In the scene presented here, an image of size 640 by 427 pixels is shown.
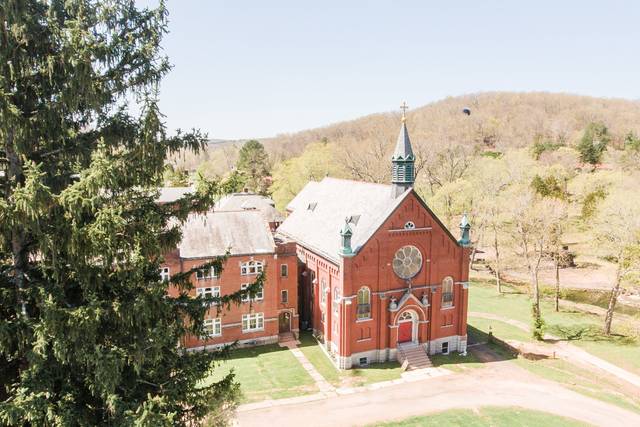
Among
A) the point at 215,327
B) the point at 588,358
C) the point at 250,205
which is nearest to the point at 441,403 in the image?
the point at 588,358

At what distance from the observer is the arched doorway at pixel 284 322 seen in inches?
1453

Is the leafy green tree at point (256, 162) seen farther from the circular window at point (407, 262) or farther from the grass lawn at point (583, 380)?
the grass lawn at point (583, 380)

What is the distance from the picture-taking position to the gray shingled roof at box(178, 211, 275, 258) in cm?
3394

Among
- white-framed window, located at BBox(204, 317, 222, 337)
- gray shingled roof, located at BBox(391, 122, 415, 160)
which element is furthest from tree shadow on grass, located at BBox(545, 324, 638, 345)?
white-framed window, located at BBox(204, 317, 222, 337)

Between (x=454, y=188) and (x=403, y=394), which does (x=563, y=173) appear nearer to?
(x=454, y=188)

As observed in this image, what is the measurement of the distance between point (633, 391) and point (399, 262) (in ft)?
58.6

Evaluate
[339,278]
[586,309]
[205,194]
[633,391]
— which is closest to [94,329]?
[205,194]

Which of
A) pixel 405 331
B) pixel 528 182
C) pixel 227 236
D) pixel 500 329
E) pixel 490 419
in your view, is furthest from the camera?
pixel 528 182

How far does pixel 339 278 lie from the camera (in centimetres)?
3175

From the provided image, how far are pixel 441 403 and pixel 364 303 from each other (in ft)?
27.1

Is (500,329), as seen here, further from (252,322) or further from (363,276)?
(252,322)

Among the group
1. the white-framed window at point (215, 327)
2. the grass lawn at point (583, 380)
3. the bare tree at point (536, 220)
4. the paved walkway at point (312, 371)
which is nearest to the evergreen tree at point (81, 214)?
the paved walkway at point (312, 371)

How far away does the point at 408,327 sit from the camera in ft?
111

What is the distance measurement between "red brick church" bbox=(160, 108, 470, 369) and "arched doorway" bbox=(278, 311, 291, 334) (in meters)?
0.09
